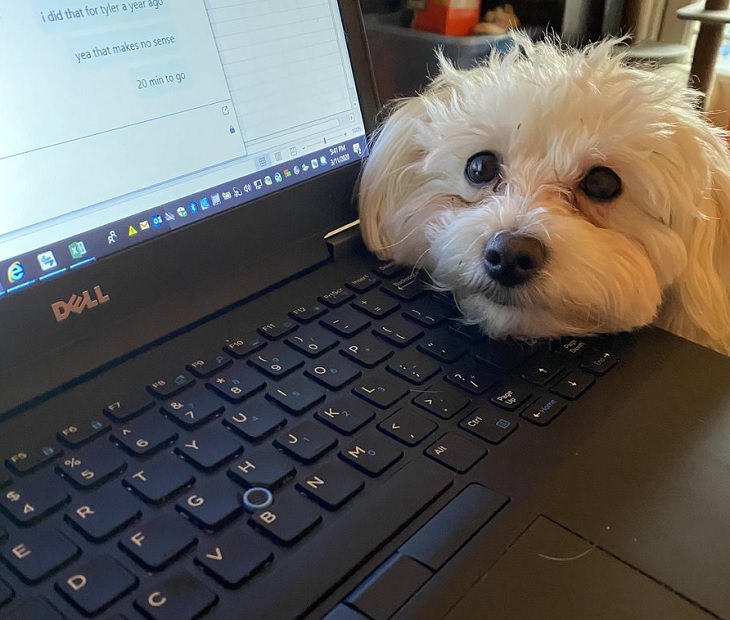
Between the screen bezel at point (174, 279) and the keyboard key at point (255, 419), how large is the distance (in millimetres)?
104

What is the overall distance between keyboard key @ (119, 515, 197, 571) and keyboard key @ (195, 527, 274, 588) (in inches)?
0.5

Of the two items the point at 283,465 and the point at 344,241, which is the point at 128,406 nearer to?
the point at 283,465

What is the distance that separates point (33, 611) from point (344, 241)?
1.29 feet

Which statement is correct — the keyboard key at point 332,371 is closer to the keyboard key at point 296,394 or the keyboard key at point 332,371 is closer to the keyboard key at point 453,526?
the keyboard key at point 296,394

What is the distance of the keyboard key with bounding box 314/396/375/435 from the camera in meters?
0.46

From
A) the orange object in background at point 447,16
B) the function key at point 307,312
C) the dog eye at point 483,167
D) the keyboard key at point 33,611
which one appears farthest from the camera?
the orange object in background at point 447,16

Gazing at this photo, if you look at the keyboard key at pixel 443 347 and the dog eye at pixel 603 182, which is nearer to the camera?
the keyboard key at pixel 443 347

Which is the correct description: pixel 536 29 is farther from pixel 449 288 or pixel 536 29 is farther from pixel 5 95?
pixel 5 95

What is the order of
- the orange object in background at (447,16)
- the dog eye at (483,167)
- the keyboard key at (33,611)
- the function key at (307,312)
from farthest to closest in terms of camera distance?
the orange object in background at (447,16) < the dog eye at (483,167) < the function key at (307,312) < the keyboard key at (33,611)

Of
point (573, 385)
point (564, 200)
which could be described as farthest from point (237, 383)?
point (564, 200)

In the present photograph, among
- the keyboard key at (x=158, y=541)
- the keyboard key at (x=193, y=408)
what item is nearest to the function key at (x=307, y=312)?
the keyboard key at (x=193, y=408)

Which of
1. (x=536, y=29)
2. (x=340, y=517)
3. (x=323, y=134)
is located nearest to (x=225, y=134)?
(x=323, y=134)

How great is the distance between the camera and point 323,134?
641 millimetres

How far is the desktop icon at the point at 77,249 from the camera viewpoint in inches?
19.3
